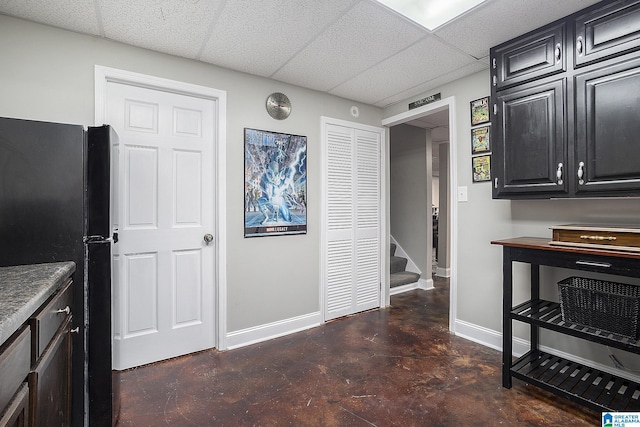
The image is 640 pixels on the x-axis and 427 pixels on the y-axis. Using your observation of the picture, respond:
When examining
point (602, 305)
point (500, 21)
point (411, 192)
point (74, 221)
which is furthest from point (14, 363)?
point (411, 192)

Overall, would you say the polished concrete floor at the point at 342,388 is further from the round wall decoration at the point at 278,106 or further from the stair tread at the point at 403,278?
the round wall decoration at the point at 278,106

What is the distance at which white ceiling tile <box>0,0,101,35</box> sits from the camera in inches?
69.6

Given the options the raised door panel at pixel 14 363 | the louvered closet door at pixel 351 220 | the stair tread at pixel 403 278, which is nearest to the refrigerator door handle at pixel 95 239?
the raised door panel at pixel 14 363

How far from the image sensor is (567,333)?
1.75 metres

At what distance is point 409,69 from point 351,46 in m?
0.67

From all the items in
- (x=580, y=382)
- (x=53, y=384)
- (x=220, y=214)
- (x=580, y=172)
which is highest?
(x=580, y=172)

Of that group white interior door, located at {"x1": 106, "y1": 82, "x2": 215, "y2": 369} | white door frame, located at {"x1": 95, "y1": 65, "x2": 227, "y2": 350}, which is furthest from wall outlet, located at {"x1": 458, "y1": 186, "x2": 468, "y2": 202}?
white interior door, located at {"x1": 106, "y1": 82, "x2": 215, "y2": 369}

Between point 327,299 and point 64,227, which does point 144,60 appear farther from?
point 327,299

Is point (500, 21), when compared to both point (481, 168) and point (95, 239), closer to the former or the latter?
point (481, 168)

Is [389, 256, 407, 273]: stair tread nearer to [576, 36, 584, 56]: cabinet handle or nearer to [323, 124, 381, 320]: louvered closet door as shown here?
[323, 124, 381, 320]: louvered closet door

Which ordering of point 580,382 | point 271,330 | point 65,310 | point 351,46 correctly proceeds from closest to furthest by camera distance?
point 65,310
point 580,382
point 351,46
point 271,330

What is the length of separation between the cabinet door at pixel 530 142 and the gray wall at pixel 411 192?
2351 mm

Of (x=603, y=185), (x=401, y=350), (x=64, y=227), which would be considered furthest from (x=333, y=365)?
(x=603, y=185)

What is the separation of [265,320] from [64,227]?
1.82 metres
